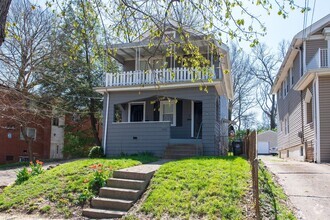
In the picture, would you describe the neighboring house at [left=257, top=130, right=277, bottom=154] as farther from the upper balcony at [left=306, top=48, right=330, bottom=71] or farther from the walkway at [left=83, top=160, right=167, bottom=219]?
the walkway at [left=83, top=160, right=167, bottom=219]

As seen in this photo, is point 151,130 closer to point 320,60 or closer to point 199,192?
point 320,60

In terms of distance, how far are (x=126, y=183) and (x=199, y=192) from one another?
218cm

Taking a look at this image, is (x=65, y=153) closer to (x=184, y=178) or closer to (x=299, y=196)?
(x=184, y=178)

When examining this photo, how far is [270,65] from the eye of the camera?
1687 inches

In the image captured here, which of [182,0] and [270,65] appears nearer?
[182,0]

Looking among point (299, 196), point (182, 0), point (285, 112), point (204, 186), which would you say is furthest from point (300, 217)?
point (285, 112)

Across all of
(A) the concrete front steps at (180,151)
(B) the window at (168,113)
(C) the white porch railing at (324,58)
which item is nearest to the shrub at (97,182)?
(A) the concrete front steps at (180,151)

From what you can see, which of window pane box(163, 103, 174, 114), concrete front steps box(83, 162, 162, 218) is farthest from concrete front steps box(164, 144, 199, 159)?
concrete front steps box(83, 162, 162, 218)

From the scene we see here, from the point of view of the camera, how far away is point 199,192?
7703mm

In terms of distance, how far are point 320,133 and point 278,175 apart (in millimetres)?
5538

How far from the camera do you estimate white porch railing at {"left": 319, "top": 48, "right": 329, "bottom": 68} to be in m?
14.4

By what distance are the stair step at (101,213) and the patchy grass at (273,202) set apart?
10.4ft

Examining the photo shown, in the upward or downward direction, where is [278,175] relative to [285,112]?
downward

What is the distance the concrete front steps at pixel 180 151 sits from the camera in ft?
49.2
